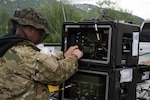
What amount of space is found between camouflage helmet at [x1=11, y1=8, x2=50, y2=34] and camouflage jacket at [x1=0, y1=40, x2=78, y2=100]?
0.16m

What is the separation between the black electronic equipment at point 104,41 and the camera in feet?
7.99

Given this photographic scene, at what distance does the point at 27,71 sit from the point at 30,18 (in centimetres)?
46

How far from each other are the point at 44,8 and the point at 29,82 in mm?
33115

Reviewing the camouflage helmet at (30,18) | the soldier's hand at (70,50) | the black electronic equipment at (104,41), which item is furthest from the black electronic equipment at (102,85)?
the camouflage helmet at (30,18)

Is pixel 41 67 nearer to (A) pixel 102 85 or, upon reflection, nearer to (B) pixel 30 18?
(B) pixel 30 18

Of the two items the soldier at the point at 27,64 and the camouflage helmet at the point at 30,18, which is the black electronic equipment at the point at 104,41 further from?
the camouflage helmet at the point at 30,18

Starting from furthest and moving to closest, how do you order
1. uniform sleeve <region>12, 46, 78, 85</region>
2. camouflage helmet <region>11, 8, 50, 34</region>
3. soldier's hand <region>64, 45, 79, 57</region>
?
soldier's hand <region>64, 45, 79, 57</region>, camouflage helmet <region>11, 8, 50, 34</region>, uniform sleeve <region>12, 46, 78, 85</region>

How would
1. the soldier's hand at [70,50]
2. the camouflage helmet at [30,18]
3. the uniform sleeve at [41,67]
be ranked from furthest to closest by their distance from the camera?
the soldier's hand at [70,50], the camouflage helmet at [30,18], the uniform sleeve at [41,67]

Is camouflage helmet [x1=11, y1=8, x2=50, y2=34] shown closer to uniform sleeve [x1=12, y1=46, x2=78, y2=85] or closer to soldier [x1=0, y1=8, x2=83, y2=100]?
soldier [x1=0, y1=8, x2=83, y2=100]

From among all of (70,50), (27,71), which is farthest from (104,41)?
(27,71)

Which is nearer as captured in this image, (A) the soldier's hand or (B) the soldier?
(B) the soldier

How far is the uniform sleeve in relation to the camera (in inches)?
92.4

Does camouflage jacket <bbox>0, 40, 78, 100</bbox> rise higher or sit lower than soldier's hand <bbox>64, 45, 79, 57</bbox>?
lower

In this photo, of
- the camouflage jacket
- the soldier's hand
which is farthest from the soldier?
the soldier's hand
